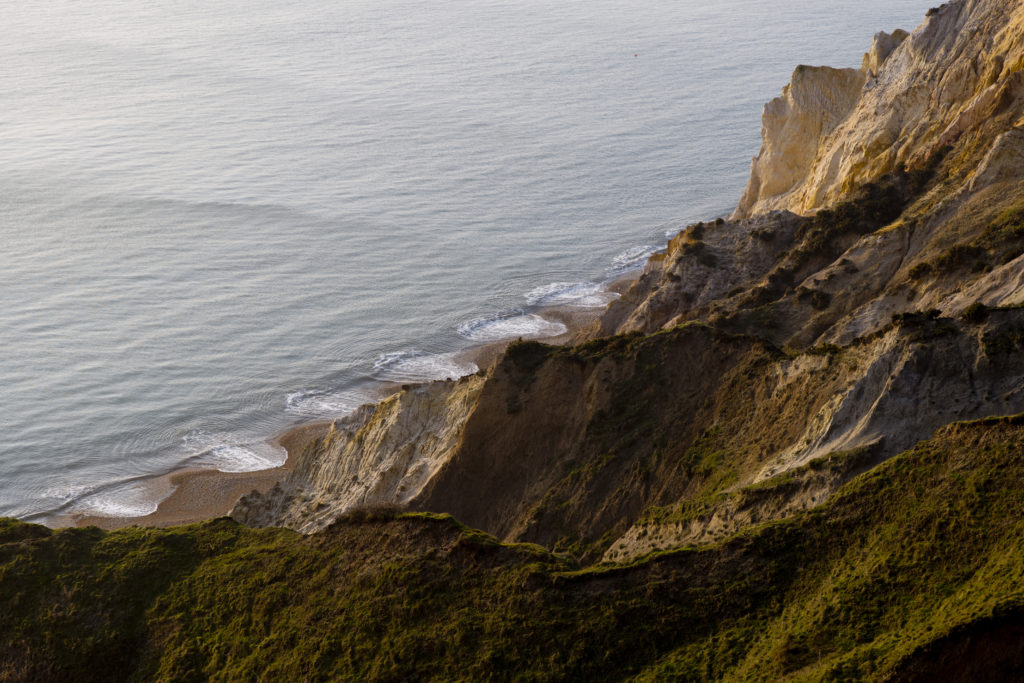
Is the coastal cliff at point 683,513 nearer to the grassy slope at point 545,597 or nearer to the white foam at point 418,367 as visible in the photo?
the grassy slope at point 545,597

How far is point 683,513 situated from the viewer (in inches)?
850

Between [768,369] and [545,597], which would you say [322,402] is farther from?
[545,597]

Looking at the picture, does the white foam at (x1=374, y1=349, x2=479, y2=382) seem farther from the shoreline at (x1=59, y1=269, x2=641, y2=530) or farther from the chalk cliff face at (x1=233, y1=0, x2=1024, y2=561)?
the chalk cliff face at (x1=233, y1=0, x2=1024, y2=561)

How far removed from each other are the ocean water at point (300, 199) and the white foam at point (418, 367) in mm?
172

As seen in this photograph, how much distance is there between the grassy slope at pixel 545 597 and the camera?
49.8 ft

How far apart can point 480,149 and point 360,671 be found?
2800 inches

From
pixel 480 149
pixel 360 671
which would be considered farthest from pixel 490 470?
pixel 480 149

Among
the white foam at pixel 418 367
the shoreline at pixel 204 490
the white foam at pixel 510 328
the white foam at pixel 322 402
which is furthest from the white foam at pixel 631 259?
the shoreline at pixel 204 490

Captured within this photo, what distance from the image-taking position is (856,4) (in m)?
144

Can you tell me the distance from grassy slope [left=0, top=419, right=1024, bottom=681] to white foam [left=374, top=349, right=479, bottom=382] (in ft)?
89.9

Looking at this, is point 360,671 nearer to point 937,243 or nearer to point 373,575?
point 373,575

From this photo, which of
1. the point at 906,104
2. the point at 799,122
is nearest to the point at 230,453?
the point at 799,122

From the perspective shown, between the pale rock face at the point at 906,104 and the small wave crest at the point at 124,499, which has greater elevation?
the pale rock face at the point at 906,104

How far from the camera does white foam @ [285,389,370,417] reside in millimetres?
47844
